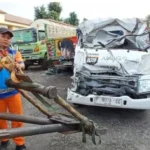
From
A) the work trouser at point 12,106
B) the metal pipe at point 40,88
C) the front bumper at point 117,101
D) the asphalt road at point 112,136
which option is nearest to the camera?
the metal pipe at point 40,88

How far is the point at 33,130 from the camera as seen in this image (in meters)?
2.60

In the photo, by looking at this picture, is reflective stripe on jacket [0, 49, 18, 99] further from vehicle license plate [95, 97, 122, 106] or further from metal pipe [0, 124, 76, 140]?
vehicle license plate [95, 97, 122, 106]

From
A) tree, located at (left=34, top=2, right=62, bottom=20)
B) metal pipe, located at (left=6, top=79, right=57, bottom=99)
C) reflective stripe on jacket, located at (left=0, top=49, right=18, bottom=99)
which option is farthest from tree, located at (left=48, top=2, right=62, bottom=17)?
metal pipe, located at (left=6, top=79, right=57, bottom=99)

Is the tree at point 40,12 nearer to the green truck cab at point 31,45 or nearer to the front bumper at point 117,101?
the green truck cab at point 31,45

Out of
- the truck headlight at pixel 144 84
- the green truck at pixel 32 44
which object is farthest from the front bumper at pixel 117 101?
the green truck at pixel 32 44

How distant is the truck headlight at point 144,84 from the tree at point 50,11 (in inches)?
1585

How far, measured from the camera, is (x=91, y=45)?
667cm

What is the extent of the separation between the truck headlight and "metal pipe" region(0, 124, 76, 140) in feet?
9.09

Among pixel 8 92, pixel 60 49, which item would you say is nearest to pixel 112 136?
pixel 8 92

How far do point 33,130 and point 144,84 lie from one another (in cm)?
322

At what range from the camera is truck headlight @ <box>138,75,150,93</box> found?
5.28 meters

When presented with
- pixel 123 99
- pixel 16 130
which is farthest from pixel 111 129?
pixel 16 130

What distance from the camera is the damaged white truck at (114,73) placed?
5.29 m

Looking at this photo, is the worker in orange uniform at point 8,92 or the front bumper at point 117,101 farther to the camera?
the front bumper at point 117,101
